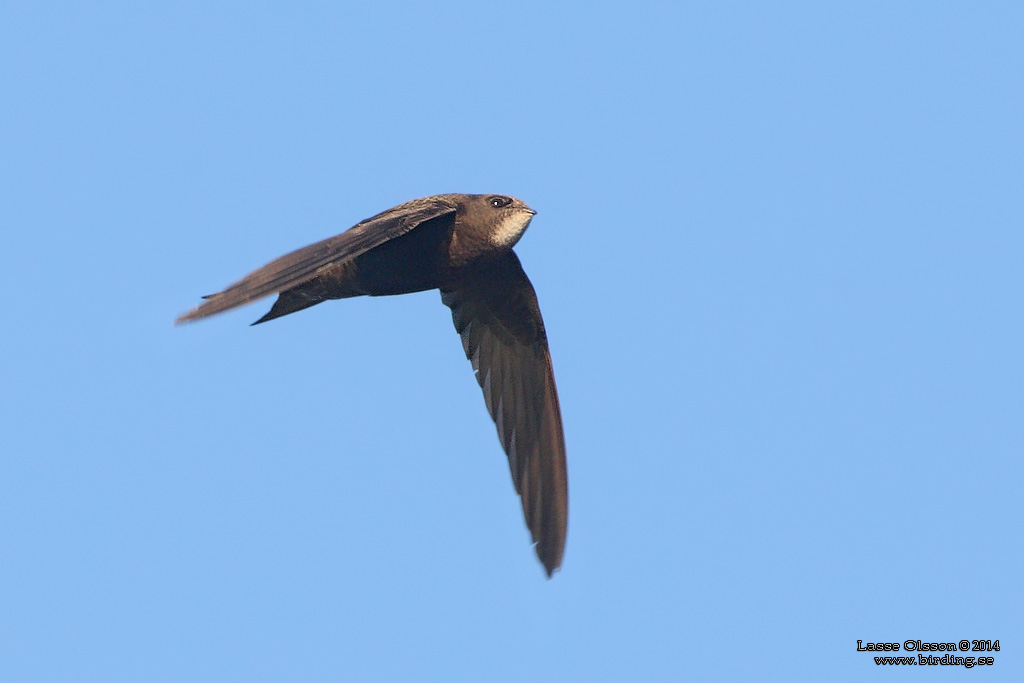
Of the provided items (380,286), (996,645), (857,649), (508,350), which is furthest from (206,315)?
(996,645)

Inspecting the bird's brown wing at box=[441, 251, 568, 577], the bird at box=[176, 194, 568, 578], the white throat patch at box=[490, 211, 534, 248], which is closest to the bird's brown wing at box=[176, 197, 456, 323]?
the bird at box=[176, 194, 568, 578]

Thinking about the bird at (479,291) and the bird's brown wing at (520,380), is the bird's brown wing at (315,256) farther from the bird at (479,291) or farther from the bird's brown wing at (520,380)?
the bird's brown wing at (520,380)

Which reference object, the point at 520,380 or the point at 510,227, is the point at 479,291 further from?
the point at 510,227

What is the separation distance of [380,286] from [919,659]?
5655mm

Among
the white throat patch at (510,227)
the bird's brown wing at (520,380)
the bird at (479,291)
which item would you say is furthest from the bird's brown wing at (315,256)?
the bird's brown wing at (520,380)

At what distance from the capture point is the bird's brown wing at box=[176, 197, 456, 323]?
910 centimetres

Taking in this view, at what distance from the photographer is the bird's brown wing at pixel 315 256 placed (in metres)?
9.10

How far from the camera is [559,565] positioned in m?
12.1

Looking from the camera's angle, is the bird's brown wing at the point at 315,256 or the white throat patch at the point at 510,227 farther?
the white throat patch at the point at 510,227

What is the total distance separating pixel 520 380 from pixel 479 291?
1.04 meters

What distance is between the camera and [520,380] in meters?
12.9

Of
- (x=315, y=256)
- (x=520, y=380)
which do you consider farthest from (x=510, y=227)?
(x=315, y=256)

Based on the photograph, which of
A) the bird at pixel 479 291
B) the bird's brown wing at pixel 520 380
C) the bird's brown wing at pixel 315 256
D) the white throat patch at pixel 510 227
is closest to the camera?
the bird's brown wing at pixel 315 256

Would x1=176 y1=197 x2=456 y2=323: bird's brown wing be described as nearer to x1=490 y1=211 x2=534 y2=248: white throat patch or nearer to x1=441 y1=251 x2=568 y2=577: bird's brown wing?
x1=490 y1=211 x2=534 y2=248: white throat patch
